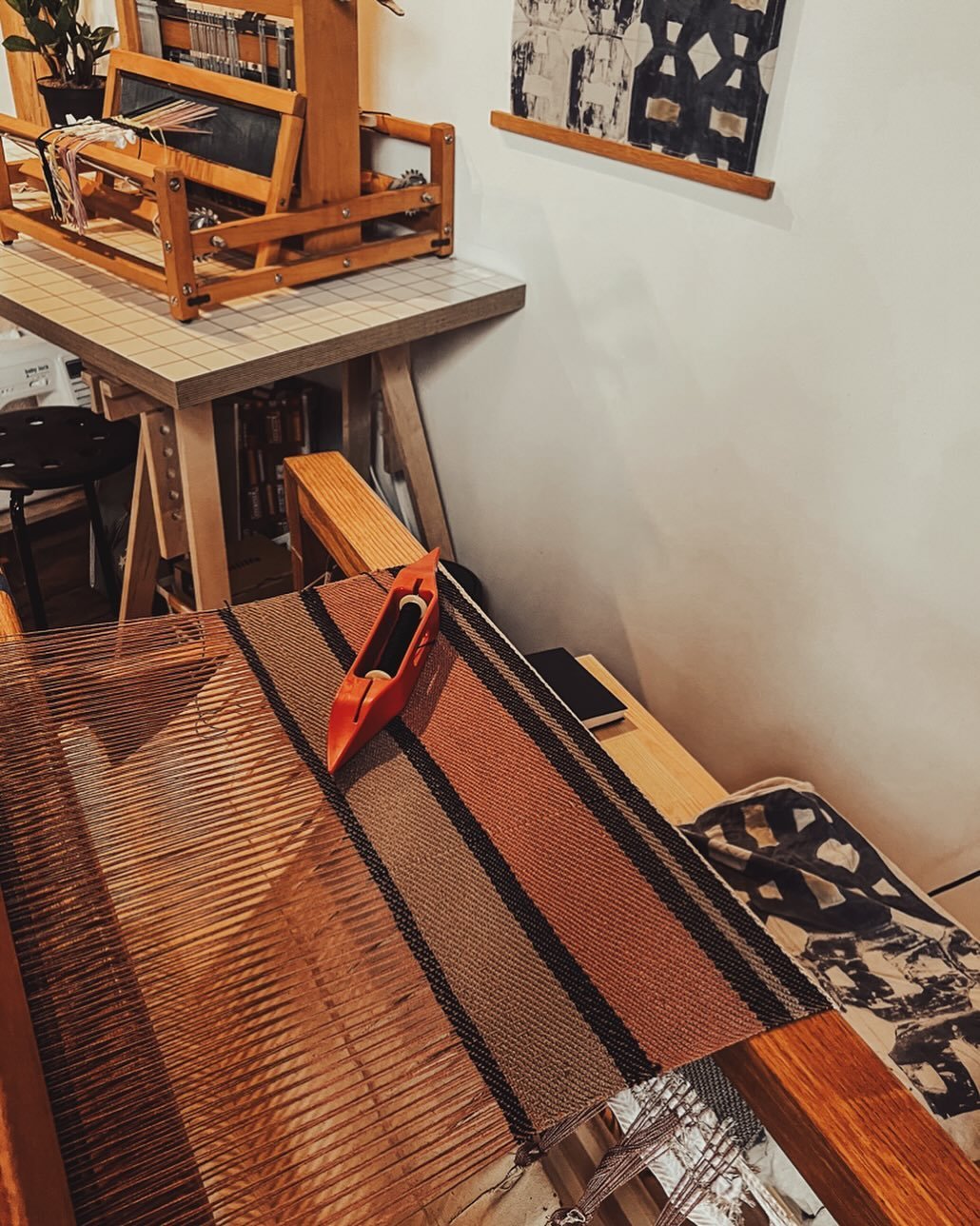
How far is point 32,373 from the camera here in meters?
2.44

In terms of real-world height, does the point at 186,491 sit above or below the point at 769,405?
below

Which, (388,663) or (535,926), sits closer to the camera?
(535,926)

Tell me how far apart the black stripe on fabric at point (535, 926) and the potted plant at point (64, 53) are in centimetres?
176

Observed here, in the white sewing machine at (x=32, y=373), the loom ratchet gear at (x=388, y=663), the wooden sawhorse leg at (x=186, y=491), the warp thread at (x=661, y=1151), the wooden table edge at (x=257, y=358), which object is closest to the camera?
the warp thread at (x=661, y=1151)

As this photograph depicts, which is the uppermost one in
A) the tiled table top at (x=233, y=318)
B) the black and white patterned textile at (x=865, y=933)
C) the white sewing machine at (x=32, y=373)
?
the tiled table top at (x=233, y=318)

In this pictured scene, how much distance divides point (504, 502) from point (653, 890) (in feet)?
4.68


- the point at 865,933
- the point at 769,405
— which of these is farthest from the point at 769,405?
the point at 865,933

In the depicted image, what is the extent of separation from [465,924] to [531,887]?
6cm

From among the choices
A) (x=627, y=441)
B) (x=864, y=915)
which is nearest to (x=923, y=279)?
(x=627, y=441)

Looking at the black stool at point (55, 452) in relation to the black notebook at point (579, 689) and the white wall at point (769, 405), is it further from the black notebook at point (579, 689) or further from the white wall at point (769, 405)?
the black notebook at point (579, 689)

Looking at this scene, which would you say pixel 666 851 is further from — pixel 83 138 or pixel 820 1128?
pixel 83 138

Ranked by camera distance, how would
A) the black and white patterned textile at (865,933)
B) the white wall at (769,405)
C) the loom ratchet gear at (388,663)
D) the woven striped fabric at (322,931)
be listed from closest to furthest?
the woven striped fabric at (322,931) < the loom ratchet gear at (388,663) < the black and white patterned textile at (865,933) < the white wall at (769,405)

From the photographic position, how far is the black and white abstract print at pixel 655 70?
1356 mm

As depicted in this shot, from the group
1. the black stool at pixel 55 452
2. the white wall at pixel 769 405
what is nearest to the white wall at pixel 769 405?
the white wall at pixel 769 405
